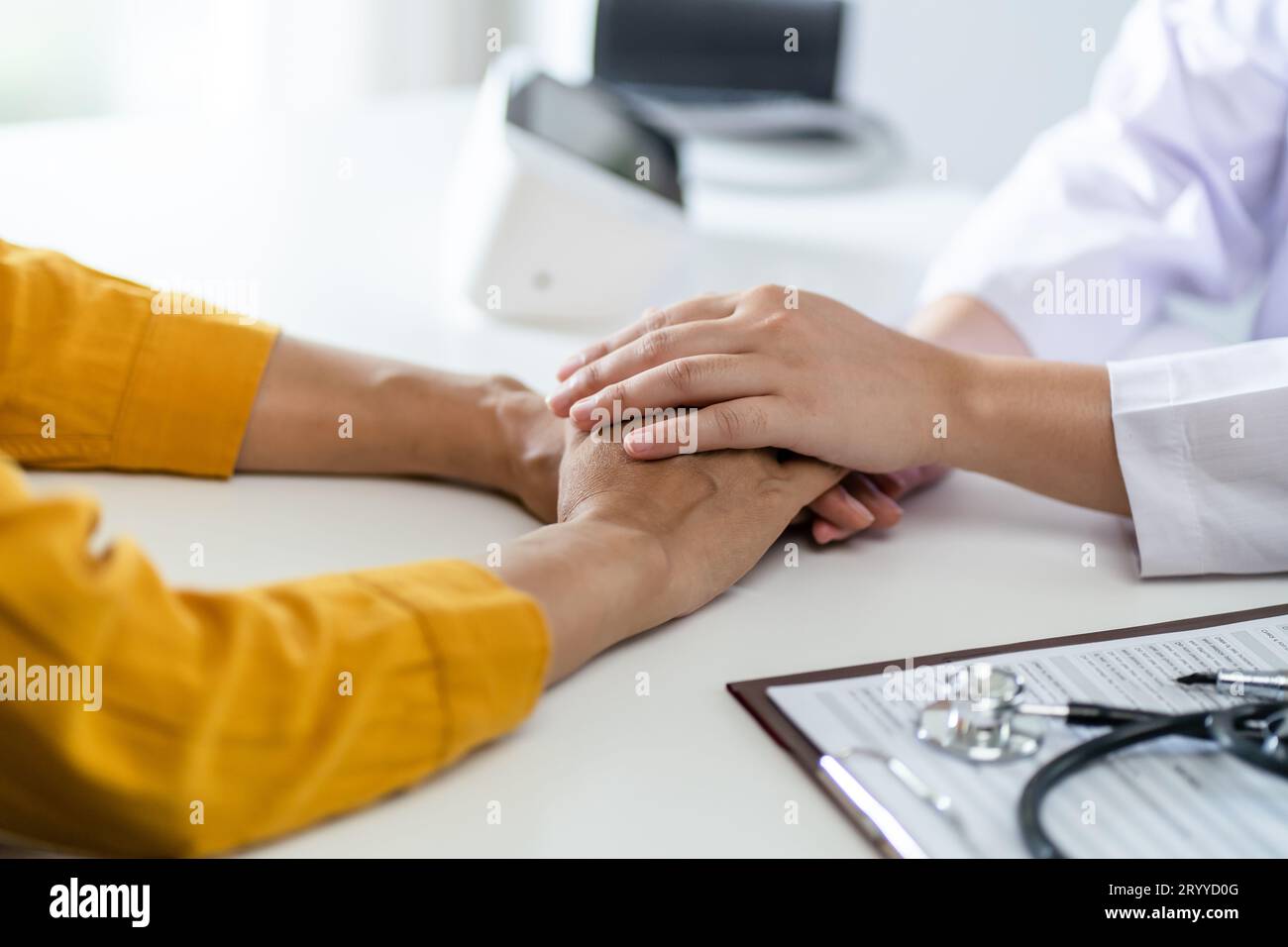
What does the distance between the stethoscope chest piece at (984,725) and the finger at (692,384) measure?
0.85ft

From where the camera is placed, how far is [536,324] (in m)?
1.23

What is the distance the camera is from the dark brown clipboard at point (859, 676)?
0.57m

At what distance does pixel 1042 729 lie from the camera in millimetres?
607

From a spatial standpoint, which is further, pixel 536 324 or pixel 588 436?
pixel 536 324

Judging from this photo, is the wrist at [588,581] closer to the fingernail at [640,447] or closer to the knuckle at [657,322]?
the fingernail at [640,447]

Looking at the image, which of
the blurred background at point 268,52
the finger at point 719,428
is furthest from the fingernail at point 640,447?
the blurred background at point 268,52

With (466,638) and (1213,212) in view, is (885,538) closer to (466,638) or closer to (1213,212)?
(466,638)

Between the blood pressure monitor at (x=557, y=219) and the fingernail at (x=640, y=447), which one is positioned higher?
the blood pressure monitor at (x=557, y=219)

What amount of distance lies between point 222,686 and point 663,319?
1.54 ft

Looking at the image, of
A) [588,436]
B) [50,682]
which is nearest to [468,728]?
[50,682]

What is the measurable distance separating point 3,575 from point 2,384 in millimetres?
396

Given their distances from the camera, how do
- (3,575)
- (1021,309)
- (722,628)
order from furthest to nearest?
1. (1021,309)
2. (722,628)
3. (3,575)

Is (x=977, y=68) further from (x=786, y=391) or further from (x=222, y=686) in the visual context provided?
(x=222, y=686)
